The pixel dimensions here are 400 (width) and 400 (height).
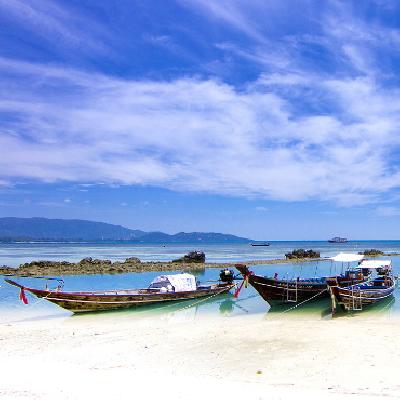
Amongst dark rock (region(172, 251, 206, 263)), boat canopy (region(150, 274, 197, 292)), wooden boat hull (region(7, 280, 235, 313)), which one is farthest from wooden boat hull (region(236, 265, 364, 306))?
dark rock (region(172, 251, 206, 263))

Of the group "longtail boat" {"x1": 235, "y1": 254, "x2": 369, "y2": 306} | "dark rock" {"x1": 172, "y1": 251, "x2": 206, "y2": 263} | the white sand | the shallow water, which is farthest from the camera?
"dark rock" {"x1": 172, "y1": 251, "x2": 206, "y2": 263}

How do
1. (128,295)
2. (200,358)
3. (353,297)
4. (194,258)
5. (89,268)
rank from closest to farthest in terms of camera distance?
(200,358), (353,297), (128,295), (89,268), (194,258)

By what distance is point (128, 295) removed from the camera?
24.1 metres

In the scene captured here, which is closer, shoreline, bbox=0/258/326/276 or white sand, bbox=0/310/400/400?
white sand, bbox=0/310/400/400

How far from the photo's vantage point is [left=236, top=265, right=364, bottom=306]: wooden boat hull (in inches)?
997

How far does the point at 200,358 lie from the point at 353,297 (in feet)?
39.1

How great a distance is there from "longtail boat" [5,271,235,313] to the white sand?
1225mm

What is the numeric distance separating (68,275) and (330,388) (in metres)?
38.4

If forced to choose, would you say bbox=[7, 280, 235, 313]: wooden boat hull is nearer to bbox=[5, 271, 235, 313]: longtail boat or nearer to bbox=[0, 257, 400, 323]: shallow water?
bbox=[5, 271, 235, 313]: longtail boat

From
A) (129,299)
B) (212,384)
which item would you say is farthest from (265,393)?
(129,299)

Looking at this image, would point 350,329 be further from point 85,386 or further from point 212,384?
point 85,386

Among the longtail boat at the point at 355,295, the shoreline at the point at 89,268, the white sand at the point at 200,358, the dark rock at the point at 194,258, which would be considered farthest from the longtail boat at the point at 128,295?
the dark rock at the point at 194,258

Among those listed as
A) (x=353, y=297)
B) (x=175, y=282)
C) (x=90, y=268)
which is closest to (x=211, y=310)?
(x=175, y=282)

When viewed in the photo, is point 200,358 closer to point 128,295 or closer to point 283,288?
point 128,295
